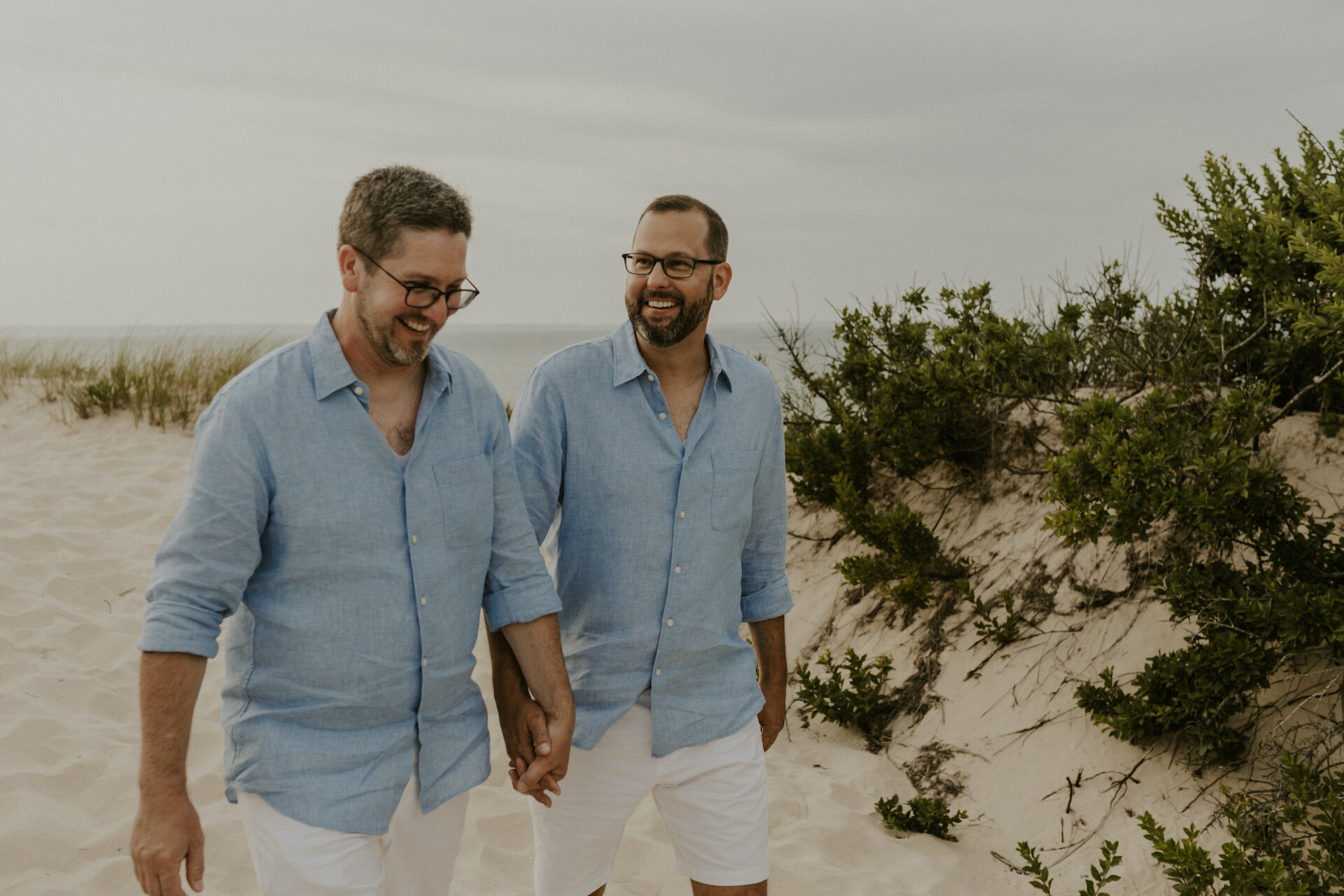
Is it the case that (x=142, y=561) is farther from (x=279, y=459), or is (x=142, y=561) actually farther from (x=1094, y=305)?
A: (x=1094, y=305)

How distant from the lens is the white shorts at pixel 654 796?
257 centimetres

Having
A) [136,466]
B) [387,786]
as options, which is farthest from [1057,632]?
[136,466]

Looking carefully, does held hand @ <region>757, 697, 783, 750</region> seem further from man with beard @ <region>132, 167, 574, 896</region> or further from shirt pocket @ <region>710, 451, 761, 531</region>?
man with beard @ <region>132, 167, 574, 896</region>

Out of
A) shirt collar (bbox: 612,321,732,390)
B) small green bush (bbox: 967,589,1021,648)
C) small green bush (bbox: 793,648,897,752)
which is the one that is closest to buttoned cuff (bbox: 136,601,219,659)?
shirt collar (bbox: 612,321,732,390)

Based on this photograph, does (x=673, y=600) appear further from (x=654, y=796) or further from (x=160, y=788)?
(x=160, y=788)

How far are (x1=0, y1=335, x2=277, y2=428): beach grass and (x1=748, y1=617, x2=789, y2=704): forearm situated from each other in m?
8.83

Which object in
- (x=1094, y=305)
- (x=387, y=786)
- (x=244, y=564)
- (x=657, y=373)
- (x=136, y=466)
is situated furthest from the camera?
(x=136, y=466)

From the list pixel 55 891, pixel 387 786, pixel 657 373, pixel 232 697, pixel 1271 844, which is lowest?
pixel 55 891

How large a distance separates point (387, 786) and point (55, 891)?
2.13m

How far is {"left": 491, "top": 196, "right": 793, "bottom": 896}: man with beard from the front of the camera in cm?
255

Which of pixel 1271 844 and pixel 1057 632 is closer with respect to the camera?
pixel 1271 844

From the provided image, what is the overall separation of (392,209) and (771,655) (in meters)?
1.81

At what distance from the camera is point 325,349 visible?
2104 millimetres

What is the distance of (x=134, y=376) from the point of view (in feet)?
33.1
